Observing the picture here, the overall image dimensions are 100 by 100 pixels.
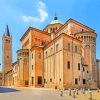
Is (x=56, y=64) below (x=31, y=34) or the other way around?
below

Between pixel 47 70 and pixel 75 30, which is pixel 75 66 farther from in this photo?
pixel 75 30

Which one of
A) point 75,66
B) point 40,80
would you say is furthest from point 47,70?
point 75,66

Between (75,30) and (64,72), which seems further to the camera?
(75,30)

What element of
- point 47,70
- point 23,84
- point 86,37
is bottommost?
point 23,84

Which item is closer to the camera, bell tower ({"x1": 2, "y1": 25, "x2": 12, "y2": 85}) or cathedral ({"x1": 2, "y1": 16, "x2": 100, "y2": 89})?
cathedral ({"x1": 2, "y1": 16, "x2": 100, "y2": 89})

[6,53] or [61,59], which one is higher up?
[6,53]

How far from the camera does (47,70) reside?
5528 centimetres

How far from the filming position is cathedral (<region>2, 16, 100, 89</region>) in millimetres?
49156

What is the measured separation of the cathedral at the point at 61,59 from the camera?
4916cm

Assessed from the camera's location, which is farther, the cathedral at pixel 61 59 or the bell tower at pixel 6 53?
the bell tower at pixel 6 53

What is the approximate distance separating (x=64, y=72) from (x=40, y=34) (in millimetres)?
18981

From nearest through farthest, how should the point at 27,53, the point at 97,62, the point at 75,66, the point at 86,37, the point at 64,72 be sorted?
the point at 64,72 < the point at 75,66 < the point at 86,37 < the point at 97,62 < the point at 27,53

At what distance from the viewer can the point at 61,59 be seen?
160ft

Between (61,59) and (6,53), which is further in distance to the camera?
(6,53)
